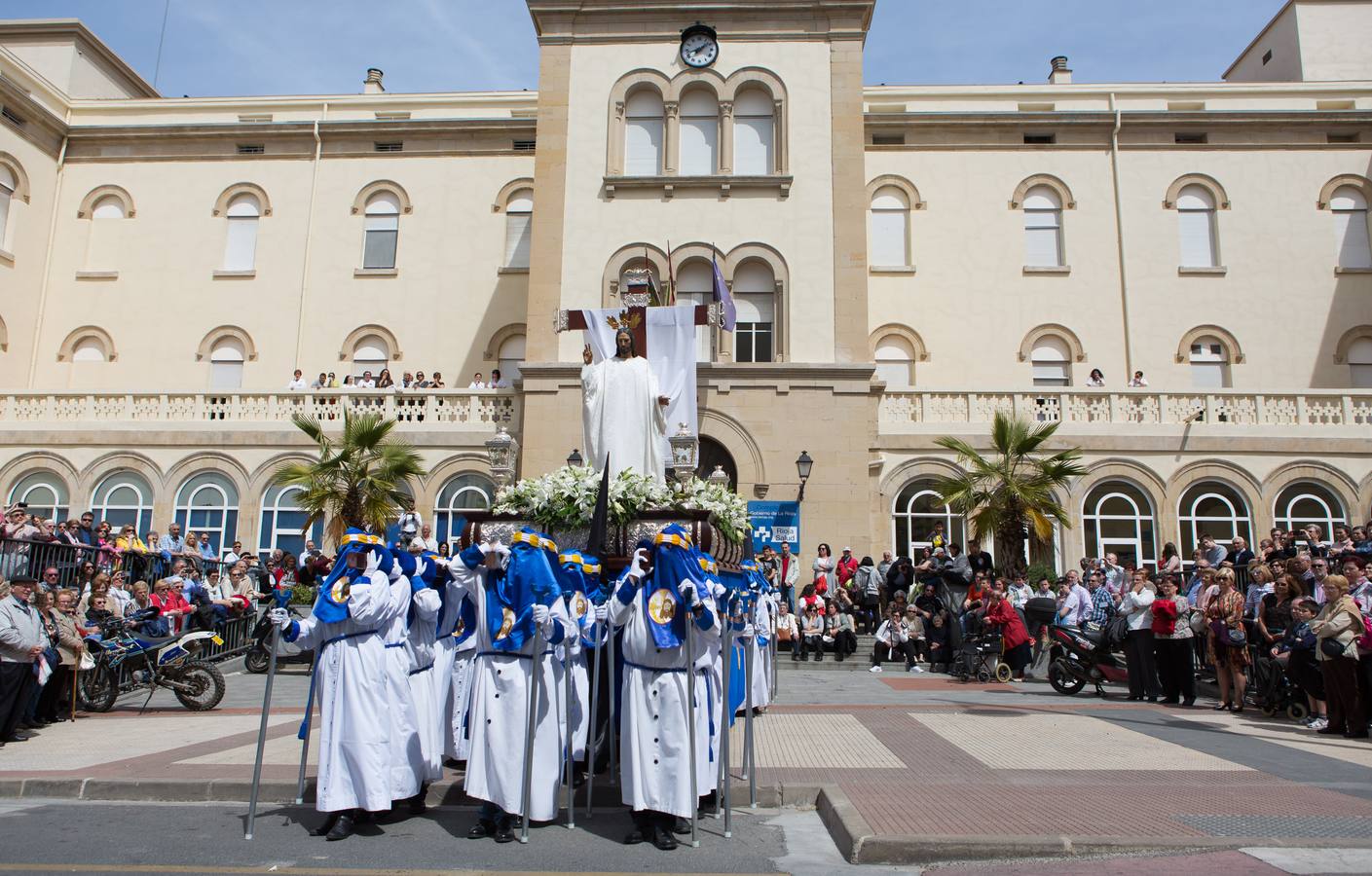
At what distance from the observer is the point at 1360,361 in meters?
30.4

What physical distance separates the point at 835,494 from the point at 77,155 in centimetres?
2654

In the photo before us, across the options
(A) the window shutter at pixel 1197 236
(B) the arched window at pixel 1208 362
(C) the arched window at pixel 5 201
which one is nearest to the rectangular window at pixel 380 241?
(C) the arched window at pixel 5 201

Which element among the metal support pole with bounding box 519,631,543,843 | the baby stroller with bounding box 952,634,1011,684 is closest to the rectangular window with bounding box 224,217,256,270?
the baby stroller with bounding box 952,634,1011,684

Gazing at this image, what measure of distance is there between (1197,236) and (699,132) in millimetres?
15550

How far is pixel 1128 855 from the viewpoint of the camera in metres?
6.36

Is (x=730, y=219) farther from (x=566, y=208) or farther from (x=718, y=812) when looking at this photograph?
(x=718, y=812)

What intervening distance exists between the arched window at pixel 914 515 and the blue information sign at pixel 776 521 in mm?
3336

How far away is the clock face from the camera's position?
2653 cm

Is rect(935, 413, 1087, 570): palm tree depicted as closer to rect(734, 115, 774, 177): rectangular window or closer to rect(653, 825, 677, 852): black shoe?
rect(734, 115, 774, 177): rectangular window

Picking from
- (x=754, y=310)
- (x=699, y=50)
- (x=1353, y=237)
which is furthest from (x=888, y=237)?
(x=1353, y=237)

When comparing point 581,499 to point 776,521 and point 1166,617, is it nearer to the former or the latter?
point 1166,617

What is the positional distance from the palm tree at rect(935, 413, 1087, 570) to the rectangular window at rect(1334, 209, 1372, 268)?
14079 millimetres

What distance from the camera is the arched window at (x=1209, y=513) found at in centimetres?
2491

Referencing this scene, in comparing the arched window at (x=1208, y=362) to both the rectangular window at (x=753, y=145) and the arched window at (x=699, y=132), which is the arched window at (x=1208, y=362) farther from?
the arched window at (x=699, y=132)
